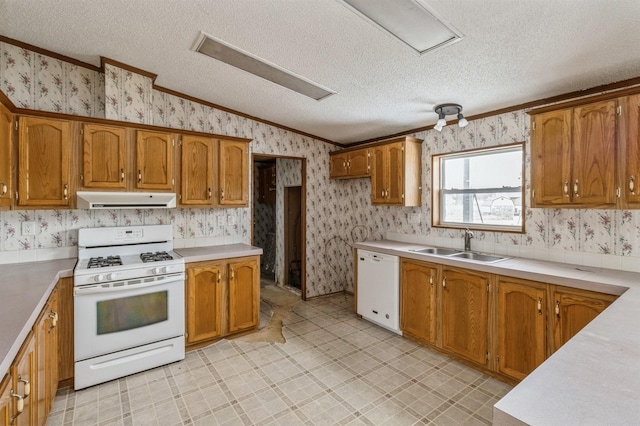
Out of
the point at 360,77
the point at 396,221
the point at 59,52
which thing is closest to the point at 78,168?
the point at 59,52

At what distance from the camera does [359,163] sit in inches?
168

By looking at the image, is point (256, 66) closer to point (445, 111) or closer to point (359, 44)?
point (359, 44)

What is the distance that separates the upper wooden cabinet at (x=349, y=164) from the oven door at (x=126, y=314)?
257cm

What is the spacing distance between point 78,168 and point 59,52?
1088 mm

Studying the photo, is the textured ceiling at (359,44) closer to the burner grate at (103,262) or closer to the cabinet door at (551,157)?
the cabinet door at (551,157)

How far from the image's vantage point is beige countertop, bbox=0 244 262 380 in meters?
1.23

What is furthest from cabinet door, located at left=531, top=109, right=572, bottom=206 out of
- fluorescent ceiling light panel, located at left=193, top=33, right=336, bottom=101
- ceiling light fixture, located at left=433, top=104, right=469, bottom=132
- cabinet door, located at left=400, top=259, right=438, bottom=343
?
fluorescent ceiling light panel, located at left=193, top=33, right=336, bottom=101

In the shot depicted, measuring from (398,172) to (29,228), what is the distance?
12.2ft

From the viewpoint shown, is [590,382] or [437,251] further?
[437,251]

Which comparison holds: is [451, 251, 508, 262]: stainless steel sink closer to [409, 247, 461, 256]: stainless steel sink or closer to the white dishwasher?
[409, 247, 461, 256]: stainless steel sink

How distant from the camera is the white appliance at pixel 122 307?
2.43 metres

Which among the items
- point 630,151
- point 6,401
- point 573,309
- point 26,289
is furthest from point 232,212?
point 630,151

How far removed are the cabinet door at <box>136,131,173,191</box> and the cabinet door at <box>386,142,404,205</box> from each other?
246 centimetres

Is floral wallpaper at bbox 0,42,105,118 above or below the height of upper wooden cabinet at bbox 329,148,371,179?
above
